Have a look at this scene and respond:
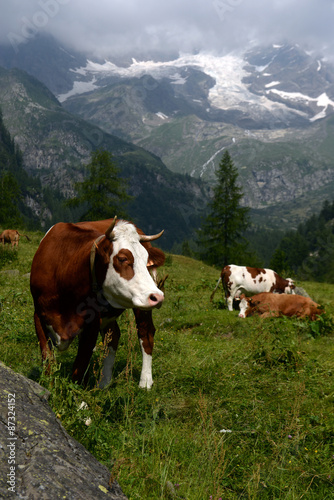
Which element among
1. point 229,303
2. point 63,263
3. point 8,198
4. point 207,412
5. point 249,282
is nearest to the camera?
point 63,263

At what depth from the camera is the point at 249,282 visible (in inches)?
653

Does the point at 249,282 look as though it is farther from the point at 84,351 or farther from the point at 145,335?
the point at 84,351

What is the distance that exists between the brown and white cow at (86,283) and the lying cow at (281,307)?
8206 mm

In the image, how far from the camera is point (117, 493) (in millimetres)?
2916

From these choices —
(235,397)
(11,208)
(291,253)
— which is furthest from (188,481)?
(291,253)

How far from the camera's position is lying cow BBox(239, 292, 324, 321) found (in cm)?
1212

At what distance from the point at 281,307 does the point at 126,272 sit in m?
9.69

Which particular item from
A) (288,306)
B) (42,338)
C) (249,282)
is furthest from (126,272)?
(249,282)

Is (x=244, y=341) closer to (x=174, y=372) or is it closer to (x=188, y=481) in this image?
(x=174, y=372)

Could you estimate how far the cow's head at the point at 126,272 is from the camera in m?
4.30

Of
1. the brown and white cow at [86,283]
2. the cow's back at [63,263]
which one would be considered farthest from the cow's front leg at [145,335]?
the cow's back at [63,263]

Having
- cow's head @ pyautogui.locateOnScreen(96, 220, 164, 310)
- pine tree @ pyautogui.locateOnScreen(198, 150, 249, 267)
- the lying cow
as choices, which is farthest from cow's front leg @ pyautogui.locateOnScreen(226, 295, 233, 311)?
pine tree @ pyautogui.locateOnScreen(198, 150, 249, 267)

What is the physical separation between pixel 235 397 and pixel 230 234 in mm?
42432

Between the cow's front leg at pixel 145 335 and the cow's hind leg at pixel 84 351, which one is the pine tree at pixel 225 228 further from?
the cow's hind leg at pixel 84 351
